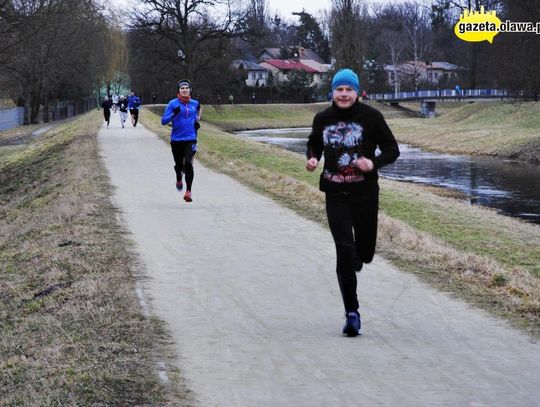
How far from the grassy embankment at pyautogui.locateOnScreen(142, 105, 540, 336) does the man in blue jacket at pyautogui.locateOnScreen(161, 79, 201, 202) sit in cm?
195

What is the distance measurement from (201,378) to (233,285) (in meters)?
3.11

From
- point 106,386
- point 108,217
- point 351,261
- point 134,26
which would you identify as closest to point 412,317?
point 351,261

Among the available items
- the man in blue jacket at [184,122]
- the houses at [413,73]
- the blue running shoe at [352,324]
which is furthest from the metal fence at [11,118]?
the blue running shoe at [352,324]

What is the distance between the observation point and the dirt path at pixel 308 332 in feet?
18.8

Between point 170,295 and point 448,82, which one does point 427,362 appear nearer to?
point 170,295

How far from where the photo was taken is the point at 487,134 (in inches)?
1864

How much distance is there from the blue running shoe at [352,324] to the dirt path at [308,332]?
73mm

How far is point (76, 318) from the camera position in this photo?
757 cm

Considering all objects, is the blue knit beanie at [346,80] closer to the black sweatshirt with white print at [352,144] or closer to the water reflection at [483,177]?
the black sweatshirt with white print at [352,144]

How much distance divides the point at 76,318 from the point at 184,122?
25.2 ft

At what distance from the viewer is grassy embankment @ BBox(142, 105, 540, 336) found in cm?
877

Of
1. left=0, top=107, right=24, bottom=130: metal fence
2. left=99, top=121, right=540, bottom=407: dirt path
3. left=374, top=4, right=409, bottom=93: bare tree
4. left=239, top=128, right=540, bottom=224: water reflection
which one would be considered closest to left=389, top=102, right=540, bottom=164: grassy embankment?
left=239, top=128, right=540, bottom=224: water reflection

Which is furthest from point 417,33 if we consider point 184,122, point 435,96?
point 184,122

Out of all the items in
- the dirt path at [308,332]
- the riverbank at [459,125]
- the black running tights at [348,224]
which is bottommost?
the riverbank at [459,125]
